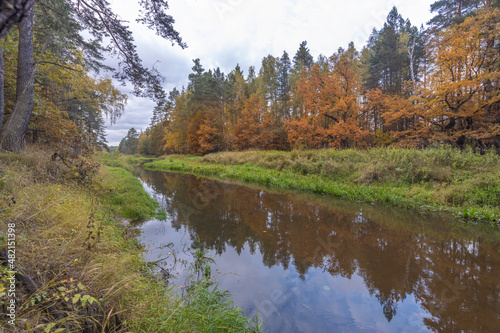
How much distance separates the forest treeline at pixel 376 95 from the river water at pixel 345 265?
4957mm

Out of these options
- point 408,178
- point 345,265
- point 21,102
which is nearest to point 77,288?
point 345,265

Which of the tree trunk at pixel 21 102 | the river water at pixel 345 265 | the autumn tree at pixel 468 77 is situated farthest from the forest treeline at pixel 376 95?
the river water at pixel 345 265

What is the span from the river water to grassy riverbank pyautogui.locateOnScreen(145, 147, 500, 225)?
3.32 ft

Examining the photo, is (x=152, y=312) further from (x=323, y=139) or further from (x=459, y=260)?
(x=323, y=139)

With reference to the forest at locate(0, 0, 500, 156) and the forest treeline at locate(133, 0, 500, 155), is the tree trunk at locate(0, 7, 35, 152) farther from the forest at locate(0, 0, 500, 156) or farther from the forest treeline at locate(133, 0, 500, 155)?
the forest treeline at locate(133, 0, 500, 155)

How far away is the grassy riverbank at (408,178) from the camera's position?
657cm

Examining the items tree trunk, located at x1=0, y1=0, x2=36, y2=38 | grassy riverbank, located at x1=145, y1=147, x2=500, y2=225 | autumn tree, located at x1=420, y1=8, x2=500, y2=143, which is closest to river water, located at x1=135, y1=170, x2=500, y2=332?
grassy riverbank, located at x1=145, y1=147, x2=500, y2=225

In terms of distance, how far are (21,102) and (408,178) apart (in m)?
13.9

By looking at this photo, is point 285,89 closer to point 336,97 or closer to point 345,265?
point 336,97

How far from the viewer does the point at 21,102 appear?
5.41 m

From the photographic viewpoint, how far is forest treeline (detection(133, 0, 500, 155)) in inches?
454

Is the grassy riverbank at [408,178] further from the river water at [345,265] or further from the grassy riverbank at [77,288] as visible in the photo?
the grassy riverbank at [77,288]

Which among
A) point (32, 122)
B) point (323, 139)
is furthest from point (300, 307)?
point (323, 139)

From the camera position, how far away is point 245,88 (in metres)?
32.5
